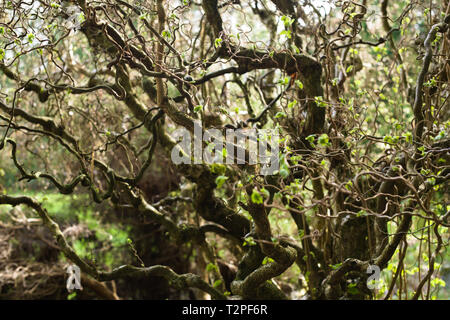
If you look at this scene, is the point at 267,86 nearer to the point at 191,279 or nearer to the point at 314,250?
the point at 314,250

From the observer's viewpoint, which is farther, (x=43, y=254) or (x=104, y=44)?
(x=43, y=254)

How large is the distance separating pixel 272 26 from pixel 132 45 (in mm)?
1889

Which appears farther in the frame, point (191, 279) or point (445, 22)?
point (191, 279)

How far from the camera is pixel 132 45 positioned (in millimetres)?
3271

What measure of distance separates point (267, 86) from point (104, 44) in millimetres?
1890

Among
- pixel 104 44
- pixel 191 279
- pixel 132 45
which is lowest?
pixel 191 279

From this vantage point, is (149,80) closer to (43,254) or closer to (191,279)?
(191,279)
